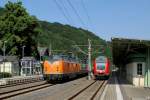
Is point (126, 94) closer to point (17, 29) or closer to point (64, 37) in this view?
point (17, 29)

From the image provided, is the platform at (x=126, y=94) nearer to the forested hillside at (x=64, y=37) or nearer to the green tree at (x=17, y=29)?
the green tree at (x=17, y=29)

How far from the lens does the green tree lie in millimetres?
81438

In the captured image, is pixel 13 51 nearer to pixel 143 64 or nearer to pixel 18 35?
pixel 18 35

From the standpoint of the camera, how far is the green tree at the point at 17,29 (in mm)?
81438

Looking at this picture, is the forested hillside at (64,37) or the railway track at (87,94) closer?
the railway track at (87,94)

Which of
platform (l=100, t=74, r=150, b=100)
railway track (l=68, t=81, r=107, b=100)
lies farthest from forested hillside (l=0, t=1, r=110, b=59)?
platform (l=100, t=74, r=150, b=100)

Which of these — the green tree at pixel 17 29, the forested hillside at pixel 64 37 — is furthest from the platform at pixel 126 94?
the forested hillside at pixel 64 37

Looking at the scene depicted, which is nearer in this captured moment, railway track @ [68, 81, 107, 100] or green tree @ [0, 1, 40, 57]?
railway track @ [68, 81, 107, 100]

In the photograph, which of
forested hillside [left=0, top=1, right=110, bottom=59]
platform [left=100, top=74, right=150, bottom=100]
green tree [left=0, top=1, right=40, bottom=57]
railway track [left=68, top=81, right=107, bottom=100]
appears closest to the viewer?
railway track [left=68, top=81, right=107, bottom=100]

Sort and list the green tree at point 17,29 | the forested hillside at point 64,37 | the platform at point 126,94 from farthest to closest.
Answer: the forested hillside at point 64,37 → the green tree at point 17,29 → the platform at point 126,94

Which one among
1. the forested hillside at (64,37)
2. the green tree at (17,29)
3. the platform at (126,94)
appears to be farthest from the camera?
the forested hillside at (64,37)

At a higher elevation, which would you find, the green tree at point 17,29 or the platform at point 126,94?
the green tree at point 17,29

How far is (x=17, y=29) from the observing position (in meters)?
82.2

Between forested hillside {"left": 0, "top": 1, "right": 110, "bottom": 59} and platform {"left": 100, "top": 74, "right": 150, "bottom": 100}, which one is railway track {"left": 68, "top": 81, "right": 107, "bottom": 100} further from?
forested hillside {"left": 0, "top": 1, "right": 110, "bottom": 59}
